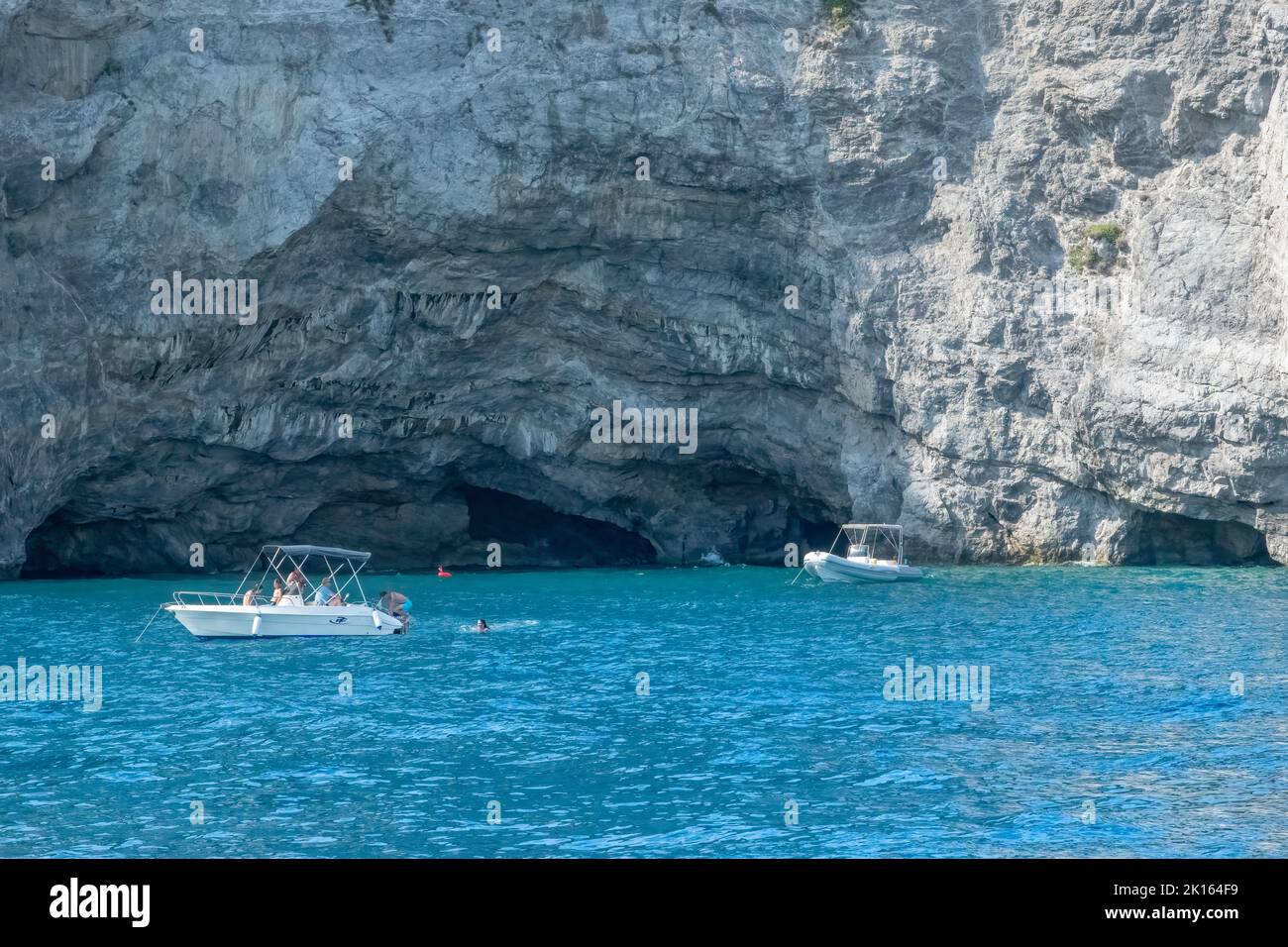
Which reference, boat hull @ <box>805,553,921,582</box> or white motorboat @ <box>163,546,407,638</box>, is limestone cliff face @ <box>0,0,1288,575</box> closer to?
boat hull @ <box>805,553,921,582</box>

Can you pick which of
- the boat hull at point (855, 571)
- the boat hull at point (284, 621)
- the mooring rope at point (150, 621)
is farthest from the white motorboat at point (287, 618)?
the boat hull at point (855, 571)

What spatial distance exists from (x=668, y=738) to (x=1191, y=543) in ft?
120

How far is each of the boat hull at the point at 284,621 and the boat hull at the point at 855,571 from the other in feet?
60.6

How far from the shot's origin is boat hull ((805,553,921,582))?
4744cm

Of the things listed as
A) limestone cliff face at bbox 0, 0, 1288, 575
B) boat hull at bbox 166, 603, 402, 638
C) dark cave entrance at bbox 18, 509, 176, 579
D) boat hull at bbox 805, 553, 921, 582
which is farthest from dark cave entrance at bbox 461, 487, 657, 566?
boat hull at bbox 166, 603, 402, 638

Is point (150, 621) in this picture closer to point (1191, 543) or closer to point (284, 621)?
point (284, 621)

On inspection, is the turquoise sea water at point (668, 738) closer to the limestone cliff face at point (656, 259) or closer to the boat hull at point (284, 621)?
the boat hull at point (284, 621)

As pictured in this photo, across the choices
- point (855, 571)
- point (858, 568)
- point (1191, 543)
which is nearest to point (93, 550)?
point (855, 571)

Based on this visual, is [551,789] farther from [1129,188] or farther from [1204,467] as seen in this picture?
[1129,188]

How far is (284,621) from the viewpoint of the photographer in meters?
33.9

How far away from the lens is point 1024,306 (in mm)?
50531

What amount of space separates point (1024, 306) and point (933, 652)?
80.5 feet

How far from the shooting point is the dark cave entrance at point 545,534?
196 feet
